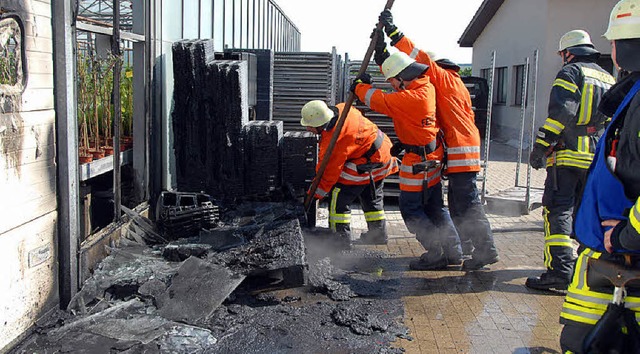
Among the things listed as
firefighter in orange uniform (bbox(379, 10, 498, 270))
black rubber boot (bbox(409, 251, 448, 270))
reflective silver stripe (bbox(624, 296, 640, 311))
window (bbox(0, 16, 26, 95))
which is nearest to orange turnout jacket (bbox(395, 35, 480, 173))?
firefighter in orange uniform (bbox(379, 10, 498, 270))

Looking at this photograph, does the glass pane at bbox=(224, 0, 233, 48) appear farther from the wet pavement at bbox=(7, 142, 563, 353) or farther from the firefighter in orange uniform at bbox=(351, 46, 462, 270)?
the wet pavement at bbox=(7, 142, 563, 353)

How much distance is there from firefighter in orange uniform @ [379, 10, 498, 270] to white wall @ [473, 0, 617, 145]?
8988mm

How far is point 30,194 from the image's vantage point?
12.4ft

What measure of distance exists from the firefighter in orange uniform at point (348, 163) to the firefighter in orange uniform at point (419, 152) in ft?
1.62

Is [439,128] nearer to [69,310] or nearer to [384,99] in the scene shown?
[384,99]

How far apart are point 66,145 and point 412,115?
2933 mm

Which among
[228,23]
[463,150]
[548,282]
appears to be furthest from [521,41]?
[548,282]

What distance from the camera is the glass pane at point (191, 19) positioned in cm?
763

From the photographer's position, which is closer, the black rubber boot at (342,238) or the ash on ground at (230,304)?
the ash on ground at (230,304)

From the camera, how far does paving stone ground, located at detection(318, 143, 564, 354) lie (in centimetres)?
407

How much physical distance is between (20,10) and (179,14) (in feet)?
12.7

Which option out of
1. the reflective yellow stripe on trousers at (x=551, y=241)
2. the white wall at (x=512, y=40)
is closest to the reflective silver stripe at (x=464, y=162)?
the reflective yellow stripe on trousers at (x=551, y=241)

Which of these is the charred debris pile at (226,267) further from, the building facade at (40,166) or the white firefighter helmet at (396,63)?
the white firefighter helmet at (396,63)

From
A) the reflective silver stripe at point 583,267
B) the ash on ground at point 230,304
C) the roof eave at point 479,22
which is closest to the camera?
the reflective silver stripe at point 583,267
